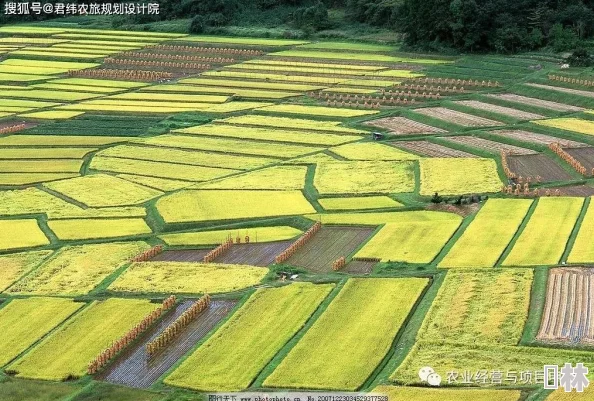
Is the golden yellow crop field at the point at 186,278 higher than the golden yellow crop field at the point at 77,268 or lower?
higher

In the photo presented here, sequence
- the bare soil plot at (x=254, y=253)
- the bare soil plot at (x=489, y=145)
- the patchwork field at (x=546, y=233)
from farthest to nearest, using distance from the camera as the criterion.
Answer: the bare soil plot at (x=489, y=145)
the bare soil plot at (x=254, y=253)
the patchwork field at (x=546, y=233)

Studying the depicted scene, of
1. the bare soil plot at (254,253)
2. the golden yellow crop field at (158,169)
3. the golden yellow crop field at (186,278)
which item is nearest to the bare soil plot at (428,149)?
the golden yellow crop field at (158,169)

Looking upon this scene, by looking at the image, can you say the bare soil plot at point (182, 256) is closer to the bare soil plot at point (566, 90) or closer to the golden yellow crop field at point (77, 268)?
the golden yellow crop field at point (77, 268)

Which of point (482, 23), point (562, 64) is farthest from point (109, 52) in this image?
point (562, 64)

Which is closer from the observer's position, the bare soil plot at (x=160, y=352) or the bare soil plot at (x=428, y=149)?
the bare soil plot at (x=160, y=352)

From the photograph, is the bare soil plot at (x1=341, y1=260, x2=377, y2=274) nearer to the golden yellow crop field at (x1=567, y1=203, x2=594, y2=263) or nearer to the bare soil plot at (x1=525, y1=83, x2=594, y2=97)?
the golden yellow crop field at (x1=567, y1=203, x2=594, y2=263)

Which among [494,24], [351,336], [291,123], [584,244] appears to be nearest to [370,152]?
[291,123]

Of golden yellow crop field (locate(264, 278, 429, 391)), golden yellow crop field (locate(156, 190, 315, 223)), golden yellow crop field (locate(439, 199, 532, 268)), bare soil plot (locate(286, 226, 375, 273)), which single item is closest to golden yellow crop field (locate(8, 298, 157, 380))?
golden yellow crop field (locate(264, 278, 429, 391))
